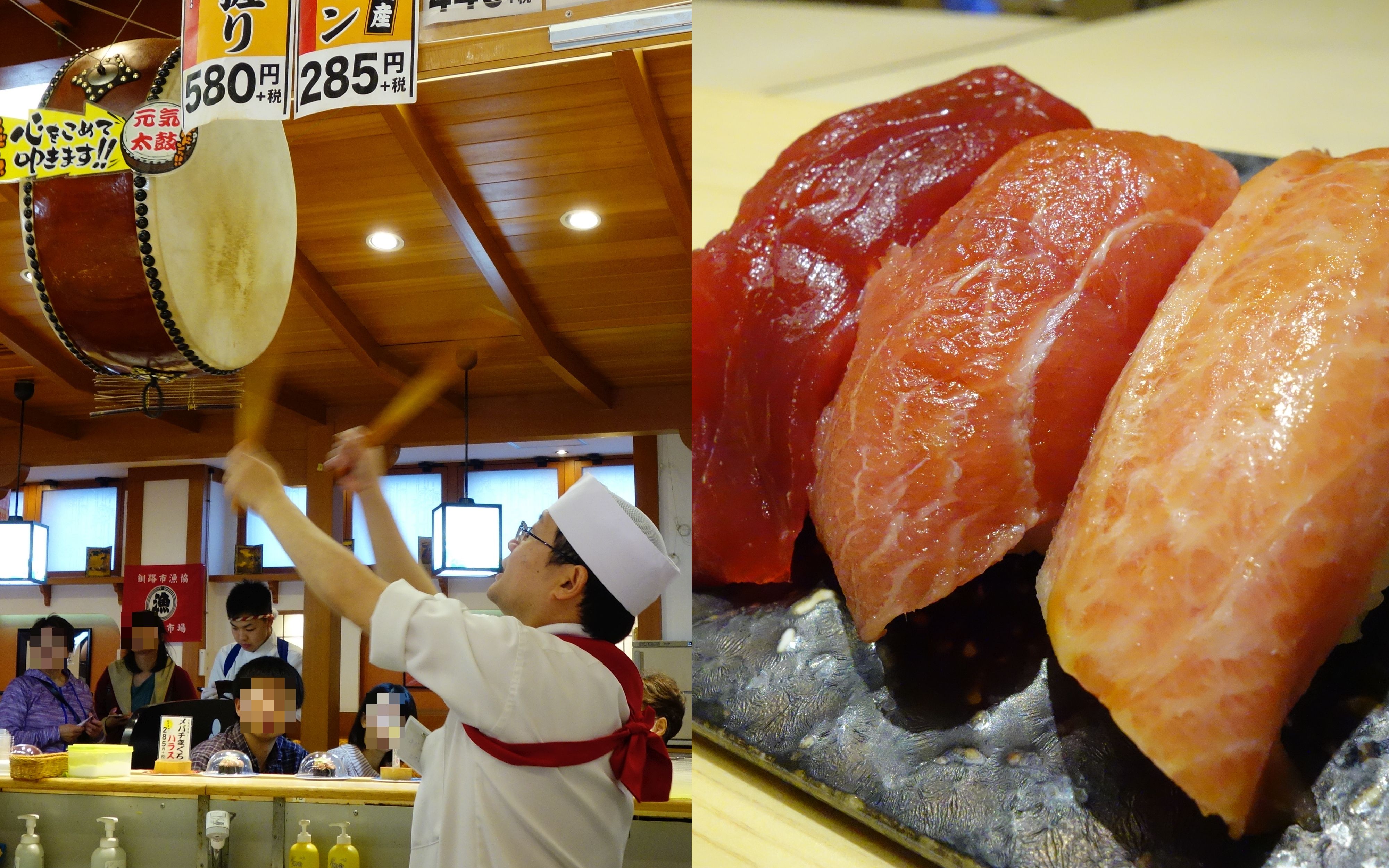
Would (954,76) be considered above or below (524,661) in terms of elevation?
above

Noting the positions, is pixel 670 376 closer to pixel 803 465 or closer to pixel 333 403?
pixel 333 403

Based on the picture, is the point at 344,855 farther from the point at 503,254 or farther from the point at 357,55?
the point at 503,254

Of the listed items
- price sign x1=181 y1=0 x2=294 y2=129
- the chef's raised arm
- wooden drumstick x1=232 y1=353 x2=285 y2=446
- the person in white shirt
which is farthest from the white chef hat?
the person in white shirt

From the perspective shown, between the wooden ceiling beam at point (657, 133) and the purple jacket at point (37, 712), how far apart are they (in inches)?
123

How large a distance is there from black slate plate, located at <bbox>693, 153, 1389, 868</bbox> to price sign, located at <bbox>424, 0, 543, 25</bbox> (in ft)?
4.05

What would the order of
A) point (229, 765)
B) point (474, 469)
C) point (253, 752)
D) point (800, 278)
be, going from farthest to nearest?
point (474, 469) < point (253, 752) < point (229, 765) < point (800, 278)

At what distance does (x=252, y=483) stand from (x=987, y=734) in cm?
113

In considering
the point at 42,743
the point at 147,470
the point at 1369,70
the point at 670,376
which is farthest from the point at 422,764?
the point at 147,470

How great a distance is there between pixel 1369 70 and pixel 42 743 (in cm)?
463

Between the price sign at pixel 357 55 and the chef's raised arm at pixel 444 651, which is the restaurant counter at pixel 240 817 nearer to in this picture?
the chef's raised arm at pixel 444 651

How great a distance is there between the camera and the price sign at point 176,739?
10.2 ft

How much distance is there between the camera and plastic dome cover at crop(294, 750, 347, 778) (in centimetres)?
276

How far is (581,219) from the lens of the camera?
10.9 feet

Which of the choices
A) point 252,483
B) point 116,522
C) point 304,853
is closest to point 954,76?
point 252,483
